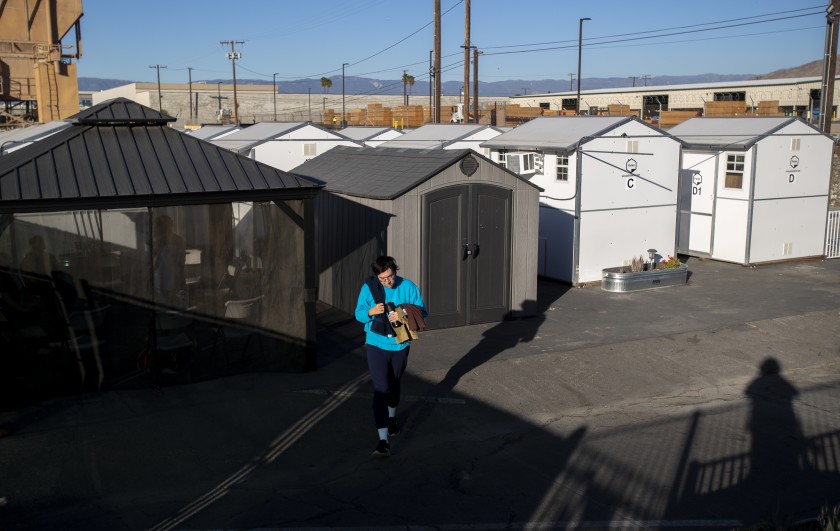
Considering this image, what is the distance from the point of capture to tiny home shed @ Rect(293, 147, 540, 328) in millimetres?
11062

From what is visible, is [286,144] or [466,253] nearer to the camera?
[466,253]

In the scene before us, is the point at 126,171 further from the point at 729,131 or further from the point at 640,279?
the point at 729,131

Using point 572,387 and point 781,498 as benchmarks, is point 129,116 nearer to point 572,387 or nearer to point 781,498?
point 572,387

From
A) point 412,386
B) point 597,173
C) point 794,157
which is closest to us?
point 412,386

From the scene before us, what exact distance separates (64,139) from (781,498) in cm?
749

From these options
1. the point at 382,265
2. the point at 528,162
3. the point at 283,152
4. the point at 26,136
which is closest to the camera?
the point at 382,265

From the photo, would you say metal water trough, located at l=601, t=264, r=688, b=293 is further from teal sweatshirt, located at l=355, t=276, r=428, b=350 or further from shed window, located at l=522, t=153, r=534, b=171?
teal sweatshirt, located at l=355, t=276, r=428, b=350

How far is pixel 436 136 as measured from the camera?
2092 centimetres

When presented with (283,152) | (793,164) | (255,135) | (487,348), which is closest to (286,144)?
(283,152)

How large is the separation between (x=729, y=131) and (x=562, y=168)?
4.79 meters

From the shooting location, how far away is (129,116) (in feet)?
28.7

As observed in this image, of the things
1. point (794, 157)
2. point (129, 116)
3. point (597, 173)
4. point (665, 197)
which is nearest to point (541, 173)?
point (597, 173)

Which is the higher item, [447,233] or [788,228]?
[447,233]

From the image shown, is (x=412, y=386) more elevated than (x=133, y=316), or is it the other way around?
(x=133, y=316)
